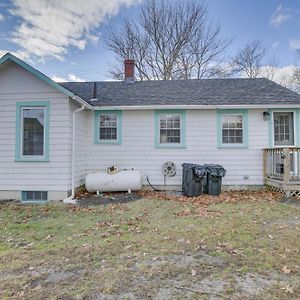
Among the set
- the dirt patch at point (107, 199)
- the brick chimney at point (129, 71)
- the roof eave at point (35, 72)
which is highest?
the brick chimney at point (129, 71)

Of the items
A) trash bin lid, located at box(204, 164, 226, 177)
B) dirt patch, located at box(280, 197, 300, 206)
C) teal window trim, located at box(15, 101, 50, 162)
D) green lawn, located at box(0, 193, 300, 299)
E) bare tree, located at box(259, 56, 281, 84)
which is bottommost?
green lawn, located at box(0, 193, 300, 299)

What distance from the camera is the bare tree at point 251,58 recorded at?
2530 cm

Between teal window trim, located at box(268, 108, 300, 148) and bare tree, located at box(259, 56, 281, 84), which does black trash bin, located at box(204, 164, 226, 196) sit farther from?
bare tree, located at box(259, 56, 281, 84)

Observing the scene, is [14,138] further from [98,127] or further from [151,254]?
[151,254]

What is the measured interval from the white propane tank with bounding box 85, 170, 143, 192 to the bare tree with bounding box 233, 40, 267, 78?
776 inches

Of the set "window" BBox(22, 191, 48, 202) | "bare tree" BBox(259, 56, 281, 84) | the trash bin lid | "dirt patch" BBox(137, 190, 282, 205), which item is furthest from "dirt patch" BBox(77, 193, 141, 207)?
"bare tree" BBox(259, 56, 281, 84)

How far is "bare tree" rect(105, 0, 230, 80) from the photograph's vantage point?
23.1 meters

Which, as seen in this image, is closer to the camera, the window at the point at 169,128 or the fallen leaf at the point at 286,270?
the fallen leaf at the point at 286,270

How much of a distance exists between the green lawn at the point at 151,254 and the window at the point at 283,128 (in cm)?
405

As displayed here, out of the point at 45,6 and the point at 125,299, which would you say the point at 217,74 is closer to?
the point at 45,6

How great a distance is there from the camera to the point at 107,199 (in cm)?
859

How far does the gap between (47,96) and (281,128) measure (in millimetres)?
8412

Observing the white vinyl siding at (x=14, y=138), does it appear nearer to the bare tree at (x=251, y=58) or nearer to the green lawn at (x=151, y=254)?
the green lawn at (x=151, y=254)

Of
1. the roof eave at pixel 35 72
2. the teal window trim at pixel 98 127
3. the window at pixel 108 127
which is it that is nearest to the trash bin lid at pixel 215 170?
the teal window trim at pixel 98 127
